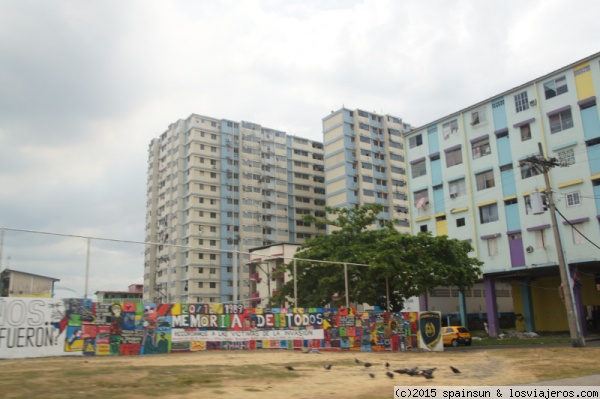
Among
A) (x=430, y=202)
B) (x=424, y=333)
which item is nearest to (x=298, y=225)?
(x=430, y=202)

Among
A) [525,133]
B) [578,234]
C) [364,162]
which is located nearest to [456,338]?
[578,234]

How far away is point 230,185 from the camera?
3745 inches

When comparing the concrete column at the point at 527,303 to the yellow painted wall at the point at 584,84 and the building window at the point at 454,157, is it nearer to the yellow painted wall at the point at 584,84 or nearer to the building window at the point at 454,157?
the building window at the point at 454,157

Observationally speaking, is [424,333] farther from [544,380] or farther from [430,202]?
[430,202]

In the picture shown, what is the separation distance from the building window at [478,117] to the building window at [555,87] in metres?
6.08

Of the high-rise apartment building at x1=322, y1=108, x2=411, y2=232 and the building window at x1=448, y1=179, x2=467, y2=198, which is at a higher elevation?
the high-rise apartment building at x1=322, y1=108, x2=411, y2=232

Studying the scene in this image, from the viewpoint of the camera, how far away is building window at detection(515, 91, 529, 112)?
44.1 metres

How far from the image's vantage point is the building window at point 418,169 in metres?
52.4

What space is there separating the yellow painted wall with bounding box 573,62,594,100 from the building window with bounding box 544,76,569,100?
1.06 meters

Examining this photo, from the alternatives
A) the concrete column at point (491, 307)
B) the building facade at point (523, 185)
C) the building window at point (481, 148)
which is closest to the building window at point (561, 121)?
the building facade at point (523, 185)

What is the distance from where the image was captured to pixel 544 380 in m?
12.5

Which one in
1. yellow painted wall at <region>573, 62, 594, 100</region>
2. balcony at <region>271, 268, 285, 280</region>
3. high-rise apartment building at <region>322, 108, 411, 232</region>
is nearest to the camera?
balcony at <region>271, 268, 285, 280</region>

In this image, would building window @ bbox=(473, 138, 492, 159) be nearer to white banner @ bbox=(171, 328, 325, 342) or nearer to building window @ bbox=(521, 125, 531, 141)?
building window @ bbox=(521, 125, 531, 141)

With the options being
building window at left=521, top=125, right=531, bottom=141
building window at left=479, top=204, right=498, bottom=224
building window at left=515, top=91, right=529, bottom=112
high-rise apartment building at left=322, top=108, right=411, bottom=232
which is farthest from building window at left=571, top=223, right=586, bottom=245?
high-rise apartment building at left=322, top=108, right=411, bottom=232
